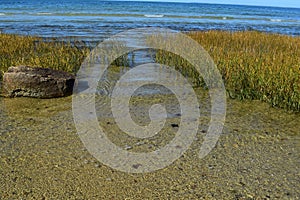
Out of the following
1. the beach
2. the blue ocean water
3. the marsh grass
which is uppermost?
the marsh grass

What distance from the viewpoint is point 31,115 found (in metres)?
6.30

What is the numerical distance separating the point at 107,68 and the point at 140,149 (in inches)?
244

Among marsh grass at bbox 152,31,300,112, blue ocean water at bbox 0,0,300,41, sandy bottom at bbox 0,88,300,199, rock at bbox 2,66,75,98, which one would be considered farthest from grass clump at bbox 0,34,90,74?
blue ocean water at bbox 0,0,300,41

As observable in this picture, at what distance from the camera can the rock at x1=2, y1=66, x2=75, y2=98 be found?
24.3ft

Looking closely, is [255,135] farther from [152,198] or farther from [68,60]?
[68,60]

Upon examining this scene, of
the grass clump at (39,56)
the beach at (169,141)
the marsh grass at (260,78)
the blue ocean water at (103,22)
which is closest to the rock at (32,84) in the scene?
the beach at (169,141)

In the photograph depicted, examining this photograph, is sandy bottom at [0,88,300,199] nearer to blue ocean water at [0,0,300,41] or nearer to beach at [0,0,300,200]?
beach at [0,0,300,200]

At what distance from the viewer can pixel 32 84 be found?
24.3 ft

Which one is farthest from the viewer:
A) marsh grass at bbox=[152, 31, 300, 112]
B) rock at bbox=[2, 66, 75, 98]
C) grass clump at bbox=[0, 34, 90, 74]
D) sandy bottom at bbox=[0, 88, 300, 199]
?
grass clump at bbox=[0, 34, 90, 74]

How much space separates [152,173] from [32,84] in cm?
418

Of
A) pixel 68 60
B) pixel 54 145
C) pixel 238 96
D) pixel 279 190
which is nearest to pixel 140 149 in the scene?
pixel 54 145

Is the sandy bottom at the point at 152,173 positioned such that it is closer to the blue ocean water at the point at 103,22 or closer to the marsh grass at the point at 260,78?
the marsh grass at the point at 260,78

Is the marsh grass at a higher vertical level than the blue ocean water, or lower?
higher

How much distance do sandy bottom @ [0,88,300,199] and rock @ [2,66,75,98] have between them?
113 cm
